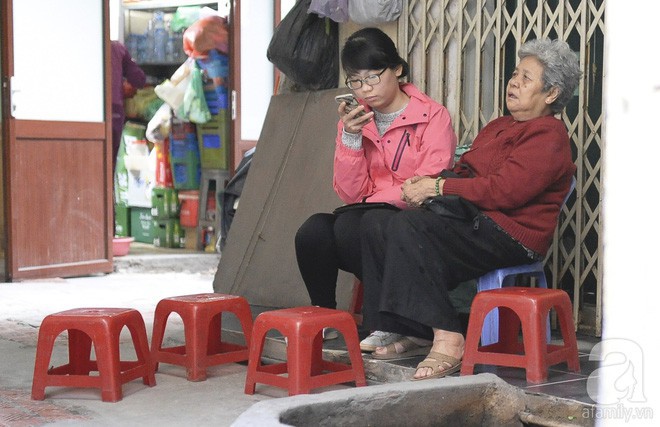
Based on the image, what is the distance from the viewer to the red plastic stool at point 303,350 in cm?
307

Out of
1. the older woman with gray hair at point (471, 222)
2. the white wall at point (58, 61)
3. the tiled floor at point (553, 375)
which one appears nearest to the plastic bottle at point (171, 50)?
the white wall at point (58, 61)

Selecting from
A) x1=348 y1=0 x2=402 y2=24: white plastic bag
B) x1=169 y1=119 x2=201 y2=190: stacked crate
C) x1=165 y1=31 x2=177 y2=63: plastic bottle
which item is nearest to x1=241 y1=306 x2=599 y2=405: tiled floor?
x1=348 y1=0 x2=402 y2=24: white plastic bag

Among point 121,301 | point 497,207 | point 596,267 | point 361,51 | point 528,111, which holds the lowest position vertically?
point 121,301

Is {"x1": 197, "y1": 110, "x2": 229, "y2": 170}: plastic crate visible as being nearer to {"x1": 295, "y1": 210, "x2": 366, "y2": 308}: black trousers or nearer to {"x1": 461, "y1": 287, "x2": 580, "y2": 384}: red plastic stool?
{"x1": 295, "y1": 210, "x2": 366, "y2": 308}: black trousers

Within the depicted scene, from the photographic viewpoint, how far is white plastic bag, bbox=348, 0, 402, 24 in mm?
4371

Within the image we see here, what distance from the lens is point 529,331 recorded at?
3008 mm

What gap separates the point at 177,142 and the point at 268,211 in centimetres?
369

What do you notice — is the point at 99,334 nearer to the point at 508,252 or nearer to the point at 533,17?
the point at 508,252

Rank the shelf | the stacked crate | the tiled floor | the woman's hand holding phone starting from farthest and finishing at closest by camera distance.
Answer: the shelf < the stacked crate < the woman's hand holding phone < the tiled floor

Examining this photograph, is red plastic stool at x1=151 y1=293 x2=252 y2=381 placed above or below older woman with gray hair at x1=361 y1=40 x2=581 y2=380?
below

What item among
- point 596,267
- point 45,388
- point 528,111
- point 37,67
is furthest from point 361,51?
point 37,67

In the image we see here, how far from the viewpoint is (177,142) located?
8234 mm

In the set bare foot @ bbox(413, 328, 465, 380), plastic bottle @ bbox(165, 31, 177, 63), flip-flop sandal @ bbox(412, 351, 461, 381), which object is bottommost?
flip-flop sandal @ bbox(412, 351, 461, 381)

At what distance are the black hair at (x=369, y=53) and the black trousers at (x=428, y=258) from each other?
57 cm
